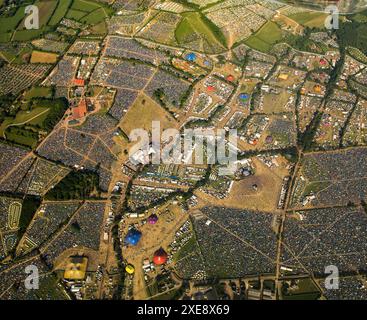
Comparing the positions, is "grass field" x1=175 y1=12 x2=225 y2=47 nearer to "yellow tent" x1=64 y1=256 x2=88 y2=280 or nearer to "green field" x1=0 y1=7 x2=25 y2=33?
"green field" x1=0 y1=7 x2=25 y2=33

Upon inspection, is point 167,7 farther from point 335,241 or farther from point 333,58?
point 335,241

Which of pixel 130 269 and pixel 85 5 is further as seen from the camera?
pixel 85 5

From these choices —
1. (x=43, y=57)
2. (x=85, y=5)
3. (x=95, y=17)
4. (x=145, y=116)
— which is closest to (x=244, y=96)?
(x=145, y=116)

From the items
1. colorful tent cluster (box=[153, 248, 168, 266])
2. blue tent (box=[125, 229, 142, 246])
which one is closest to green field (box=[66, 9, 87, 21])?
blue tent (box=[125, 229, 142, 246])

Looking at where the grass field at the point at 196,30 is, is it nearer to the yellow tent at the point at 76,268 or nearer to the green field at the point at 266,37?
the green field at the point at 266,37

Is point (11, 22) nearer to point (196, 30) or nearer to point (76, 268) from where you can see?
point (196, 30)
